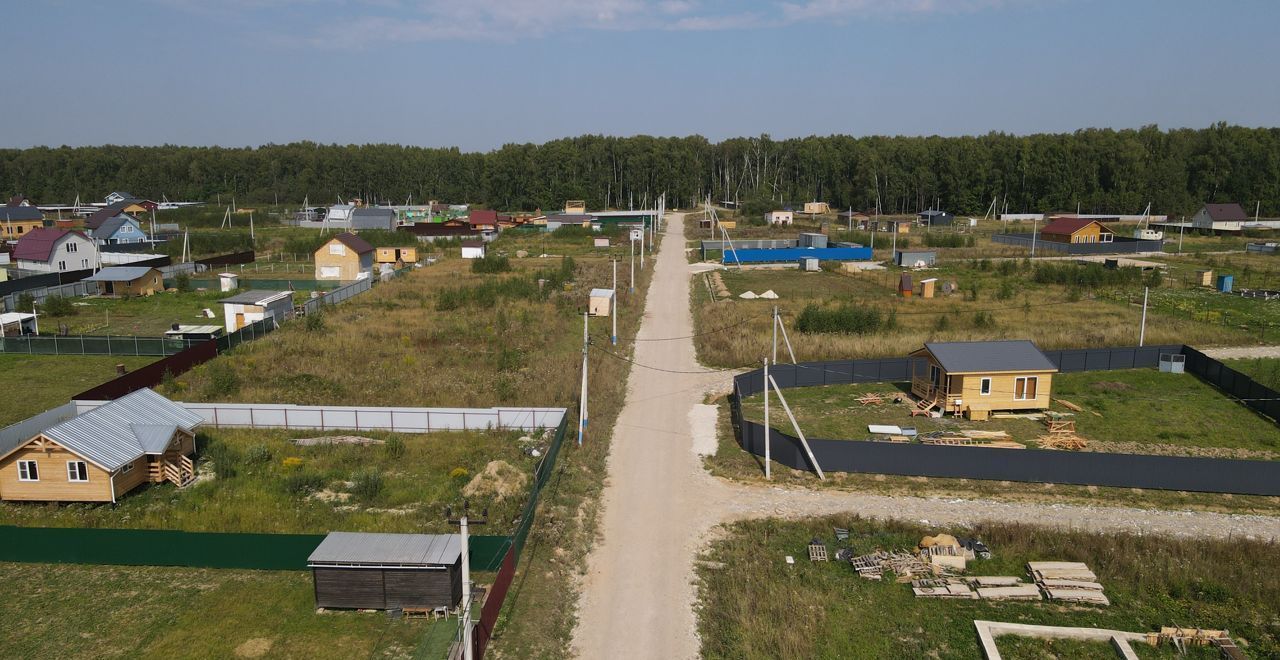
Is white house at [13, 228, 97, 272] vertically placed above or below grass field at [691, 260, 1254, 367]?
above

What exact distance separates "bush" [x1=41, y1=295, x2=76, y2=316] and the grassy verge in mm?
36830

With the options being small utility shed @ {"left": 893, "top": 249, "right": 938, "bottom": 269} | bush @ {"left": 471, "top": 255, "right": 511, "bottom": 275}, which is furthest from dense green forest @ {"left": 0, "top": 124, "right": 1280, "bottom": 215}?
bush @ {"left": 471, "top": 255, "right": 511, "bottom": 275}

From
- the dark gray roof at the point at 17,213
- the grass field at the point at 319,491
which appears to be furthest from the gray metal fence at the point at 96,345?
the dark gray roof at the point at 17,213

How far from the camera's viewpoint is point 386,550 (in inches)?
584

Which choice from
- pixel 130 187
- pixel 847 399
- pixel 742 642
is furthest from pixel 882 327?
pixel 130 187

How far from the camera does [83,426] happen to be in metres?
20.1

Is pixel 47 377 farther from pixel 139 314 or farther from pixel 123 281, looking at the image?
pixel 123 281

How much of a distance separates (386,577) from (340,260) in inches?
1679

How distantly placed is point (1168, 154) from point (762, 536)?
111 metres

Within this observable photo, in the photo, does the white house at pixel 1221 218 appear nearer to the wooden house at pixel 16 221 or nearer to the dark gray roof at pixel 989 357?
the dark gray roof at pixel 989 357

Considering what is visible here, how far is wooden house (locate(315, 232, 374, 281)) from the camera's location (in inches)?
2100

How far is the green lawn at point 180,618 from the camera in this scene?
1357 cm

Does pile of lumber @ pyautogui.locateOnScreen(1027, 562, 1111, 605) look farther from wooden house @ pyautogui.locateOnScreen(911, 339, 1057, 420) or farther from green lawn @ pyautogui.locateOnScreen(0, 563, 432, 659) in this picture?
green lawn @ pyautogui.locateOnScreen(0, 563, 432, 659)

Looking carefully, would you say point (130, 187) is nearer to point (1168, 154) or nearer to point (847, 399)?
point (847, 399)
